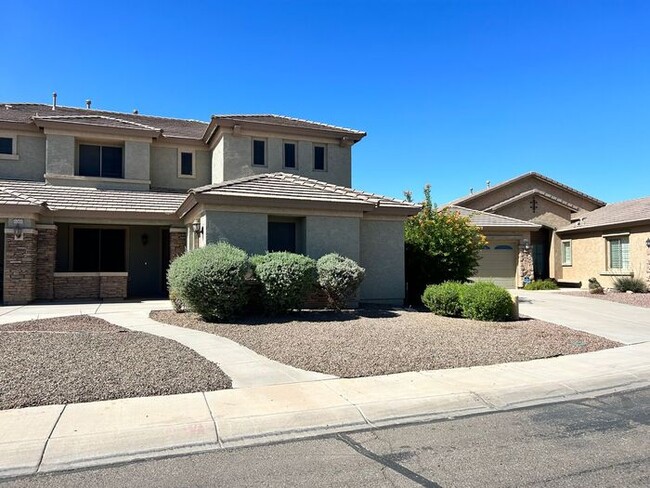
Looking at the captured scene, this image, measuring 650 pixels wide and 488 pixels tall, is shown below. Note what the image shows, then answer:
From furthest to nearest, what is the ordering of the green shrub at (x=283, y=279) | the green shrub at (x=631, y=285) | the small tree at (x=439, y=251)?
the green shrub at (x=631, y=285)
the small tree at (x=439, y=251)
the green shrub at (x=283, y=279)

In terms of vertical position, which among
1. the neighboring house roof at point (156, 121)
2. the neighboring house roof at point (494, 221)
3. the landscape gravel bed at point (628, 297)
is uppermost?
the neighboring house roof at point (156, 121)

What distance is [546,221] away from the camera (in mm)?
28203

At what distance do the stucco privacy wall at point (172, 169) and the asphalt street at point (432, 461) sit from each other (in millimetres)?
17292

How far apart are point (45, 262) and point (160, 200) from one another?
4299mm

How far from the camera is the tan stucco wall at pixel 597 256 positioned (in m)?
22.6

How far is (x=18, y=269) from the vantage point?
15.8 metres

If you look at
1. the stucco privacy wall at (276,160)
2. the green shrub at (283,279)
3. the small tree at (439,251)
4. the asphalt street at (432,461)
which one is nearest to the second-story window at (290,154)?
the stucco privacy wall at (276,160)

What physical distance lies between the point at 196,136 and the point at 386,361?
16.0m

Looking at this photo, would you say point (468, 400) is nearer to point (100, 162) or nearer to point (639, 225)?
point (100, 162)

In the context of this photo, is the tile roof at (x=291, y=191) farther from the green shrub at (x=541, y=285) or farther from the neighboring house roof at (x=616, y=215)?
the neighboring house roof at (x=616, y=215)

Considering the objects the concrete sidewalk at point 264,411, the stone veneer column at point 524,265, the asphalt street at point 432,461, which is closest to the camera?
the asphalt street at point 432,461

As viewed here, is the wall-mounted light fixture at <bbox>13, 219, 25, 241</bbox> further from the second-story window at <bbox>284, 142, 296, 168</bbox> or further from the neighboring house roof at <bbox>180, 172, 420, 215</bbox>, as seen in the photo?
the second-story window at <bbox>284, 142, 296, 168</bbox>

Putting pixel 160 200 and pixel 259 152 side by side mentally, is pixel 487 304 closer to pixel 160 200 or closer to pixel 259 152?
pixel 259 152

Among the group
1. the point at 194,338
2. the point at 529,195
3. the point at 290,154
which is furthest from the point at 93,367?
the point at 529,195
